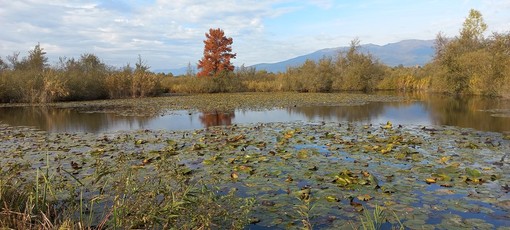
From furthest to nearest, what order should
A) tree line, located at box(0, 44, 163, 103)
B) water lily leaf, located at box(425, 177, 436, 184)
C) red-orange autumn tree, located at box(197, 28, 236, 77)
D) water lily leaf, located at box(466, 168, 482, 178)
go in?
red-orange autumn tree, located at box(197, 28, 236, 77) → tree line, located at box(0, 44, 163, 103) → water lily leaf, located at box(466, 168, 482, 178) → water lily leaf, located at box(425, 177, 436, 184)

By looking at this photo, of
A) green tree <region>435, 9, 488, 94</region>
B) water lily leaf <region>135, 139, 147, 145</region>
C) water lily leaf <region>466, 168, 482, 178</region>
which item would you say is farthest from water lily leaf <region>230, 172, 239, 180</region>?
green tree <region>435, 9, 488, 94</region>

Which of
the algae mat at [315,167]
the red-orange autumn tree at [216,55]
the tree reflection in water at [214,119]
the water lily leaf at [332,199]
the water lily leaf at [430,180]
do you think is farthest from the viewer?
the red-orange autumn tree at [216,55]

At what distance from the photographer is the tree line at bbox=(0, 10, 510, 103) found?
2756 centimetres

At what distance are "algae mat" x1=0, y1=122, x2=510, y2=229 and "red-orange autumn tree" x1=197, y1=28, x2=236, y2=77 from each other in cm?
3162

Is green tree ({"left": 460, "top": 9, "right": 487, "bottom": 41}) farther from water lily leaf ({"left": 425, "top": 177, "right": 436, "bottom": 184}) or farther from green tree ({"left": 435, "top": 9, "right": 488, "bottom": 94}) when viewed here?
water lily leaf ({"left": 425, "top": 177, "right": 436, "bottom": 184})

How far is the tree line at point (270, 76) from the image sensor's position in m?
27.6

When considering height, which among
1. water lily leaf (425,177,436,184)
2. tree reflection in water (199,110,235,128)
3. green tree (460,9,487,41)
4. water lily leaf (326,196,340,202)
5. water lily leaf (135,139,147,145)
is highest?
green tree (460,9,487,41)

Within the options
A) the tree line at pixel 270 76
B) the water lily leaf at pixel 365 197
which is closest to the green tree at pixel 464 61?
the tree line at pixel 270 76

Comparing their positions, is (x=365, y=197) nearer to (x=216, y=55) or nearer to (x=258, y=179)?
(x=258, y=179)

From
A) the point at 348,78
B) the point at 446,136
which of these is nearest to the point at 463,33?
the point at 348,78

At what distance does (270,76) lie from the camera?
52.1 meters

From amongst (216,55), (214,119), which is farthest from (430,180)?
(216,55)

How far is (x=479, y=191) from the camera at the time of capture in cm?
551

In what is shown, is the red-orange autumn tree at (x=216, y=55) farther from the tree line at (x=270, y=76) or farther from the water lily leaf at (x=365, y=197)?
the water lily leaf at (x=365, y=197)
